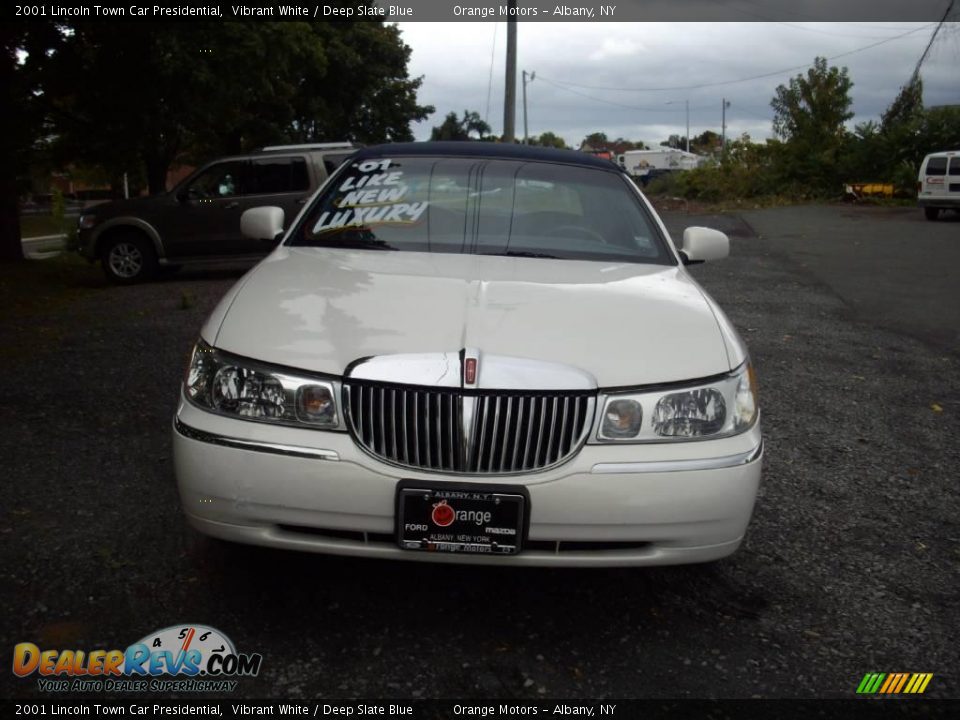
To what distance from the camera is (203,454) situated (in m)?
2.91

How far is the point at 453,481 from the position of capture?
279cm

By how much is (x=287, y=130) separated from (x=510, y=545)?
105 feet

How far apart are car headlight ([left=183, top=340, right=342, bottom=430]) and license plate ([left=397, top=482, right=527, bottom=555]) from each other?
1.11ft

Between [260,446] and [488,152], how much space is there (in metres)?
2.39

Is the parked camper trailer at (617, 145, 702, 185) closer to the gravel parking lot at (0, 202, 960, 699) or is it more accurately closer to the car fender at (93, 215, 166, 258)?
the car fender at (93, 215, 166, 258)

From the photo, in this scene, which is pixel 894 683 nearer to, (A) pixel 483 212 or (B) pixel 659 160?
(A) pixel 483 212

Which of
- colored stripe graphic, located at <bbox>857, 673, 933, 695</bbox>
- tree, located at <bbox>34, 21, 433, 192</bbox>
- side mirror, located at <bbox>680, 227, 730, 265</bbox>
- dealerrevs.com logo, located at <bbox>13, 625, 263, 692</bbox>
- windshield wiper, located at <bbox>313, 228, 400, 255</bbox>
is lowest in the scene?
colored stripe graphic, located at <bbox>857, 673, 933, 695</bbox>

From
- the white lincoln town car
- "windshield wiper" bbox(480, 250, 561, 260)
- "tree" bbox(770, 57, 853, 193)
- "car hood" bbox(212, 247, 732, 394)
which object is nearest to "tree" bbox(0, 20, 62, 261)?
"windshield wiper" bbox(480, 250, 561, 260)

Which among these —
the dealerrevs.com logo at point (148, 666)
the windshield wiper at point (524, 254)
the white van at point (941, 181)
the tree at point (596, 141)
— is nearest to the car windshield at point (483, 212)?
the windshield wiper at point (524, 254)

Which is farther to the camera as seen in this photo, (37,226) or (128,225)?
(37,226)

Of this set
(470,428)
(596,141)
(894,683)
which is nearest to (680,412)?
(470,428)

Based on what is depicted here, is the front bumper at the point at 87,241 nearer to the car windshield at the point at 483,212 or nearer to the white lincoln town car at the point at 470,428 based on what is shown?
the car windshield at the point at 483,212

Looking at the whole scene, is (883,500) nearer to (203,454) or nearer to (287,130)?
(203,454)

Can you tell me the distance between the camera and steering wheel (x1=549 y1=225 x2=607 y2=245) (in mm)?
4344
